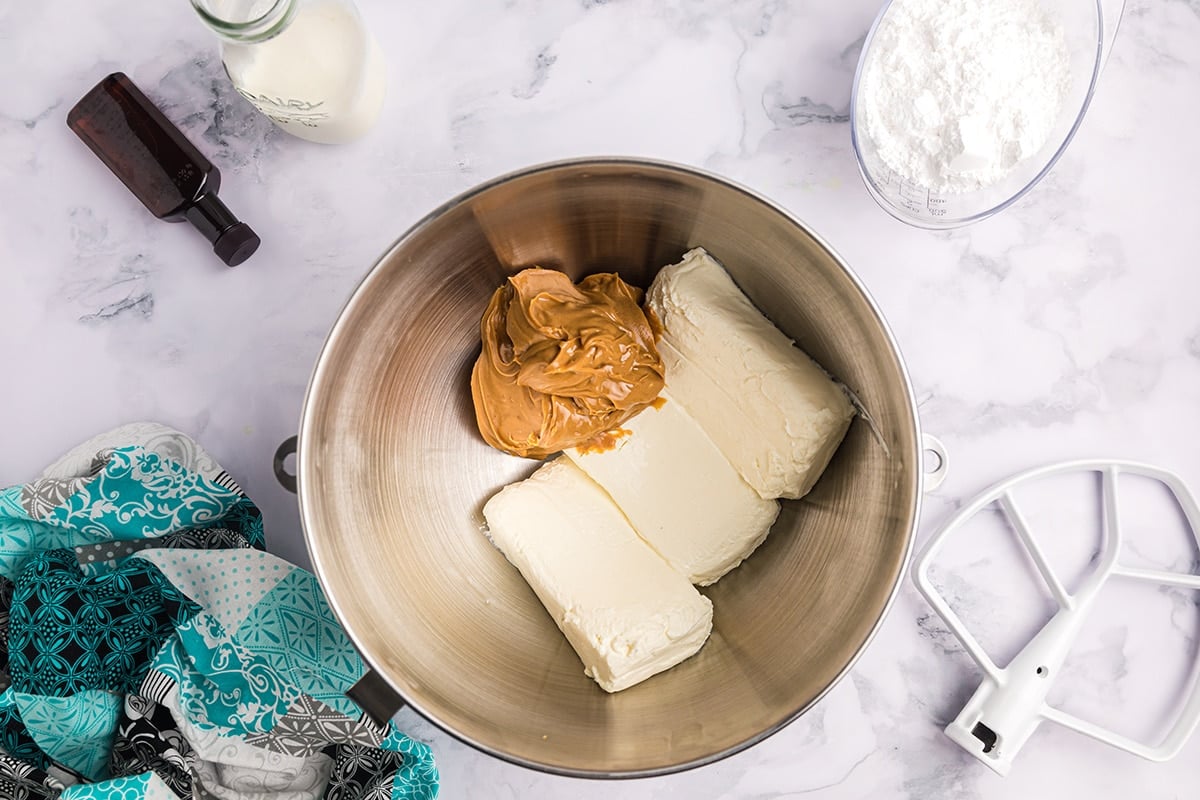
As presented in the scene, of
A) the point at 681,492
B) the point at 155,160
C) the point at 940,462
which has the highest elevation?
the point at 155,160

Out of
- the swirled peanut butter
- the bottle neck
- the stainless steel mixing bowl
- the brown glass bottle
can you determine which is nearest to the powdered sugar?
the stainless steel mixing bowl

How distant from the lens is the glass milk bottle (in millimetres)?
877

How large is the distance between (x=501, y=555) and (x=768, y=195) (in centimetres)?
56

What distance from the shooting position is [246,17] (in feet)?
2.92

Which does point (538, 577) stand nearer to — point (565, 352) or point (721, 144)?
point (565, 352)

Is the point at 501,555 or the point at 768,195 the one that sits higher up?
the point at 768,195

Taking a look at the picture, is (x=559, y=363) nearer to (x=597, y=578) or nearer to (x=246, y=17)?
(x=597, y=578)

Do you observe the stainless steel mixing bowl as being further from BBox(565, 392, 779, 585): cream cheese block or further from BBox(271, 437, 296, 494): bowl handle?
BBox(271, 437, 296, 494): bowl handle

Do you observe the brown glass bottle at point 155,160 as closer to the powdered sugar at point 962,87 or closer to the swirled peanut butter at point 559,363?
the swirled peanut butter at point 559,363

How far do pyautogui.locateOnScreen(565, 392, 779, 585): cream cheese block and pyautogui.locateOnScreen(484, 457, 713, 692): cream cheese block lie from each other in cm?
2

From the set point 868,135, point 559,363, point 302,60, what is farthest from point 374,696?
point 868,135

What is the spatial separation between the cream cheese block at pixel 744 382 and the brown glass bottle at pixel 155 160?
1.75 feet

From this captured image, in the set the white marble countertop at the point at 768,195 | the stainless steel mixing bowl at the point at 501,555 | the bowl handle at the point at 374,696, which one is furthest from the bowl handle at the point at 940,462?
the bowl handle at the point at 374,696

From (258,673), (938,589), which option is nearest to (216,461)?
(258,673)
